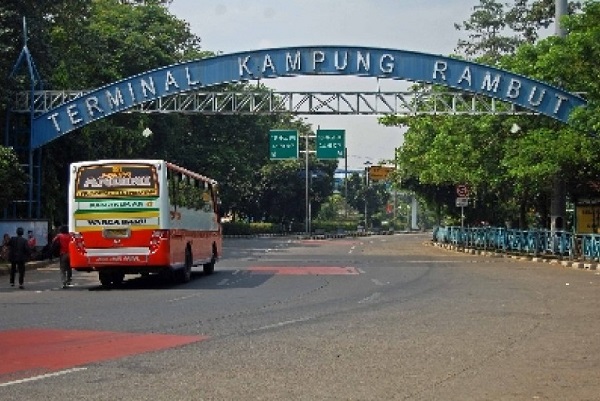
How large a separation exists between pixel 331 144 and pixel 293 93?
25550 mm

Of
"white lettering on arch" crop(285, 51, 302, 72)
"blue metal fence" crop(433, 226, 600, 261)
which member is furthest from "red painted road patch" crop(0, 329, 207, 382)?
"white lettering on arch" crop(285, 51, 302, 72)

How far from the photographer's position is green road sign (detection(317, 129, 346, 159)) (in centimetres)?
6706

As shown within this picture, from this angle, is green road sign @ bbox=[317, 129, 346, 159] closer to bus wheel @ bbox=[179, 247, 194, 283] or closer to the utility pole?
the utility pole

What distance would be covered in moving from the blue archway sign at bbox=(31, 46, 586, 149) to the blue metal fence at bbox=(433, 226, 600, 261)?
498 cm

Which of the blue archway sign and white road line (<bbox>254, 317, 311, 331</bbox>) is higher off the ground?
the blue archway sign

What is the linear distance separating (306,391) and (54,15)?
42.4m

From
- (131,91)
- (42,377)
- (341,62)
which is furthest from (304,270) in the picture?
(42,377)

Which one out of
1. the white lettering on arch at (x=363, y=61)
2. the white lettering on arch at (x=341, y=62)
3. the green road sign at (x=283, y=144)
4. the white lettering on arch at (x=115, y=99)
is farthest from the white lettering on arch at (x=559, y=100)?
the green road sign at (x=283, y=144)

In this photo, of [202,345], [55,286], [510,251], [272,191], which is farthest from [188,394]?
[272,191]

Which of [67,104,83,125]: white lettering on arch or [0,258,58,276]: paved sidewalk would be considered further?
[67,104,83,125]: white lettering on arch

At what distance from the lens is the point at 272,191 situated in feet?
348

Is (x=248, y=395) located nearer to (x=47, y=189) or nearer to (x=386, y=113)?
(x=386, y=113)

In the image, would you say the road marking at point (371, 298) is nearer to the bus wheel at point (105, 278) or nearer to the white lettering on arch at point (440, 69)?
the bus wheel at point (105, 278)

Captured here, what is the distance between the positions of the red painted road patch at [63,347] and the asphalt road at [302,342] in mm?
26
